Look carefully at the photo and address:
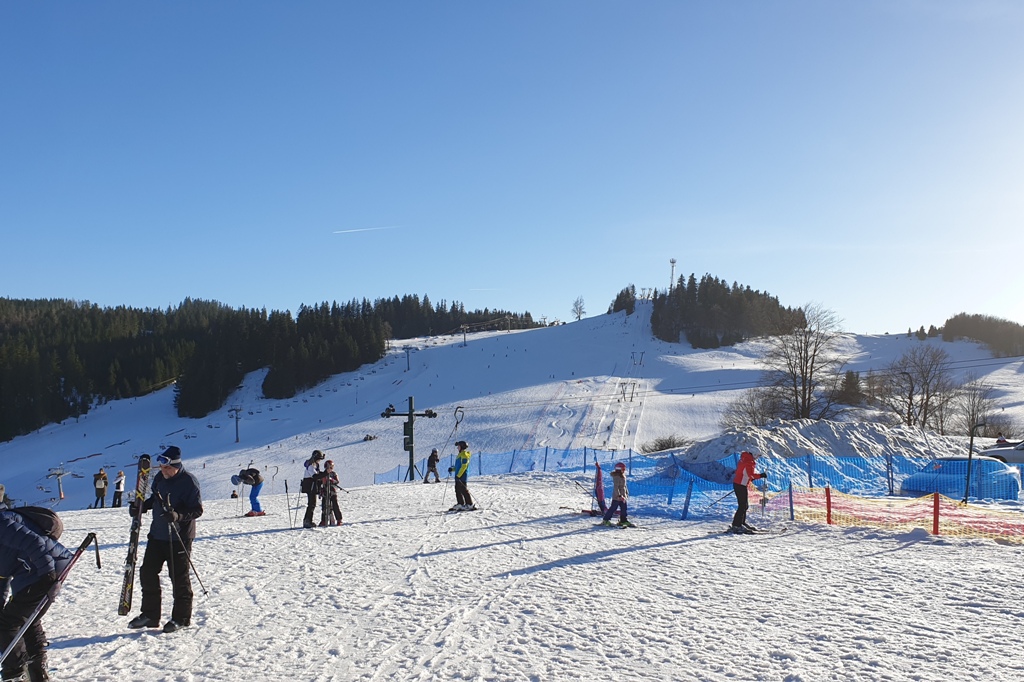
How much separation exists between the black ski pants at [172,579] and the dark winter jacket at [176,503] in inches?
4.5

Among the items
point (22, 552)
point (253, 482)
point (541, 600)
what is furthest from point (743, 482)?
point (22, 552)

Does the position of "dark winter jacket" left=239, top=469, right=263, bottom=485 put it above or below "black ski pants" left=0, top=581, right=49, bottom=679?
below

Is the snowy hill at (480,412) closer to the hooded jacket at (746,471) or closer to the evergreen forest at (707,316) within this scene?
the evergreen forest at (707,316)

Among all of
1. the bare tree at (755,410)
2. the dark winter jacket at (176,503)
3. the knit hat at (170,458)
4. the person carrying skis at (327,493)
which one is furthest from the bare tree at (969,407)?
the knit hat at (170,458)

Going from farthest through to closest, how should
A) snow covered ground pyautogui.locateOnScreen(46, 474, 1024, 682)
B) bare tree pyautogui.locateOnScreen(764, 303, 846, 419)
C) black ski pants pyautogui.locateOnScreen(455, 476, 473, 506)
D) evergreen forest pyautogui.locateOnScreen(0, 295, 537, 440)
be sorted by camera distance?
evergreen forest pyautogui.locateOnScreen(0, 295, 537, 440)
bare tree pyautogui.locateOnScreen(764, 303, 846, 419)
black ski pants pyautogui.locateOnScreen(455, 476, 473, 506)
snow covered ground pyautogui.locateOnScreen(46, 474, 1024, 682)

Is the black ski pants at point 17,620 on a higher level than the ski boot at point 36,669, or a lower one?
higher

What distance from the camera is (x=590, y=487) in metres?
23.5

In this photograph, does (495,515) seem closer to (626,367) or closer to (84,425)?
(626,367)

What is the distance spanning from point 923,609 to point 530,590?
15.5ft

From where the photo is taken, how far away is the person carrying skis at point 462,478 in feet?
53.7

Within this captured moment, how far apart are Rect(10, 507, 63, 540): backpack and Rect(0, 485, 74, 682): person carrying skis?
21mm

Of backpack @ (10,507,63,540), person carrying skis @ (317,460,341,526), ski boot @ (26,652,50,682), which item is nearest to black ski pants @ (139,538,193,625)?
ski boot @ (26,652,50,682)

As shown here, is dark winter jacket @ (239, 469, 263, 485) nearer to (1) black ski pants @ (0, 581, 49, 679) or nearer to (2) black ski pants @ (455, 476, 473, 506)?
(2) black ski pants @ (455, 476, 473, 506)

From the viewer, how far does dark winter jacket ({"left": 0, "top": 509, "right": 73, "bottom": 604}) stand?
16.6 feet
